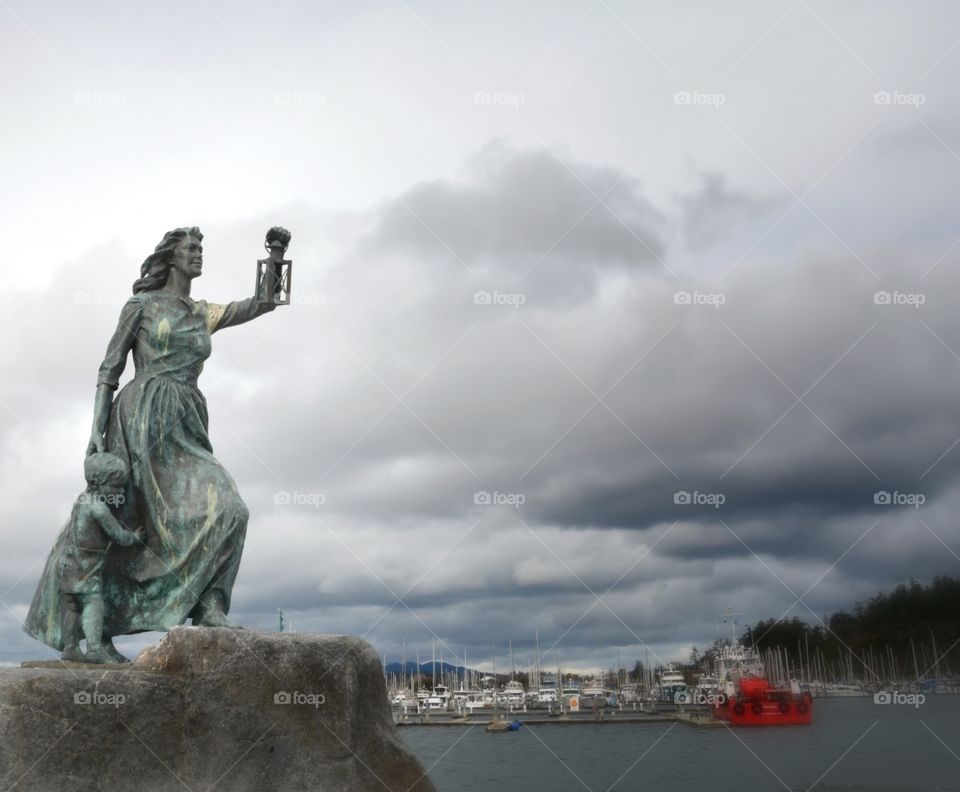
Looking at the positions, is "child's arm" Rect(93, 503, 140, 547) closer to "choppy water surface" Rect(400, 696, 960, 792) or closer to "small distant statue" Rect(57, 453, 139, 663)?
"small distant statue" Rect(57, 453, 139, 663)

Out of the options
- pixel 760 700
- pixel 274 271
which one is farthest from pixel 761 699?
pixel 274 271

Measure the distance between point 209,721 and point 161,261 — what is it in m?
4.74

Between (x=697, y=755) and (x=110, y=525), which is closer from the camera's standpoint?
(x=110, y=525)

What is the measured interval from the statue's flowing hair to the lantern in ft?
2.52

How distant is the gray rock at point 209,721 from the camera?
7.79m

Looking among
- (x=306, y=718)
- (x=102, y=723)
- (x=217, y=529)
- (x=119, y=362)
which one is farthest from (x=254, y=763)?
(x=119, y=362)

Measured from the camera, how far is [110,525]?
9.43 m

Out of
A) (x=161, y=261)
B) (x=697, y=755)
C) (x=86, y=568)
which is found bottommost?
(x=697, y=755)

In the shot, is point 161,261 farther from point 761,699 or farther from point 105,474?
point 761,699

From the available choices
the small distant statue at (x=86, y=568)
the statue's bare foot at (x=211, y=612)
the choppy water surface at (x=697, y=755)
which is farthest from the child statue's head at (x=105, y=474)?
the choppy water surface at (x=697, y=755)

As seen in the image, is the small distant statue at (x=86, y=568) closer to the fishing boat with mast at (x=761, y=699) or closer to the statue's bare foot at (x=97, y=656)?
the statue's bare foot at (x=97, y=656)

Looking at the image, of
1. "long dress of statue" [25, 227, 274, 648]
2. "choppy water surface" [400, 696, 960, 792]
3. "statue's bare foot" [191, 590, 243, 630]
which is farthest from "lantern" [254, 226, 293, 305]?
"choppy water surface" [400, 696, 960, 792]

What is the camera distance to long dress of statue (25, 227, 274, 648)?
959cm

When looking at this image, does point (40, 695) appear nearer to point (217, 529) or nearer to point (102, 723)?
point (102, 723)
